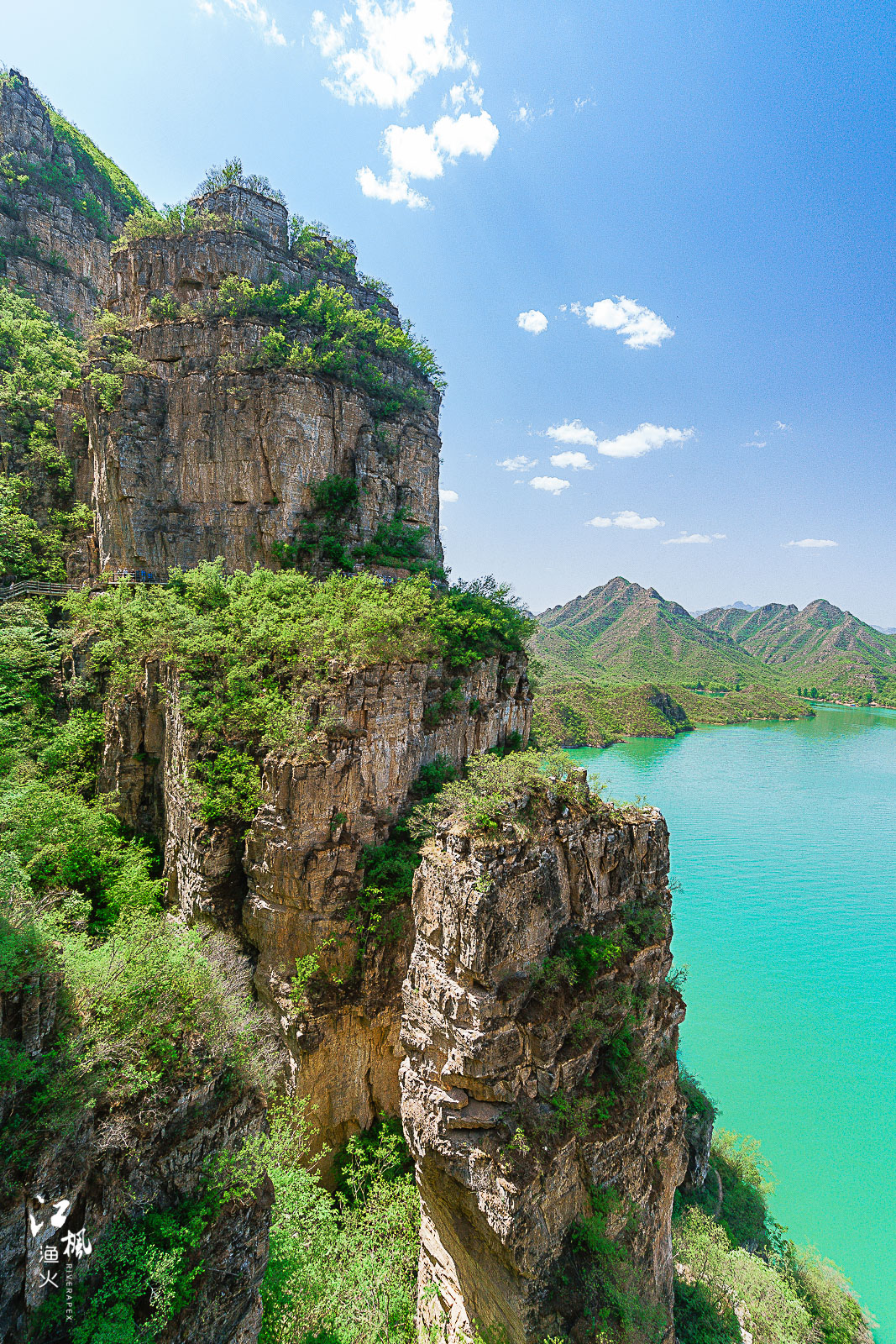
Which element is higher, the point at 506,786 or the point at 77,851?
the point at 506,786

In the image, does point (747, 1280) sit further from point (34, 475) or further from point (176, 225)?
point (176, 225)

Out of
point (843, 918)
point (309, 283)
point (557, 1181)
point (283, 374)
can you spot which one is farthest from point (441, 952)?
point (843, 918)

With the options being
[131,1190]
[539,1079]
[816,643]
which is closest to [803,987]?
[539,1079]

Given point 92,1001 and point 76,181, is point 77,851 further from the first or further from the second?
point 76,181

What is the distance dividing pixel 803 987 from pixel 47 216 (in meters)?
53.2

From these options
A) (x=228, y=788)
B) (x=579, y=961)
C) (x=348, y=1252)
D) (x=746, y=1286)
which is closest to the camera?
(x=579, y=961)

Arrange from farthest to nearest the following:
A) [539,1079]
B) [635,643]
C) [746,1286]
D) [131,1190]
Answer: [635,643]
[746,1286]
[539,1079]
[131,1190]

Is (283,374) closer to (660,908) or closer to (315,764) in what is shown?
(315,764)

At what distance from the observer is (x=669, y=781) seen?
47094 millimetres

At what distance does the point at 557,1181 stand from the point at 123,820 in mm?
12948

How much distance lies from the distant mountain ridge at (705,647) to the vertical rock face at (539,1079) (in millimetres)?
66961

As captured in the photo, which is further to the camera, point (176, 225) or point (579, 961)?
point (176, 225)

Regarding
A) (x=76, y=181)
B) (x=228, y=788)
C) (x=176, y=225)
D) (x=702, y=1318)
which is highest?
(x=76, y=181)

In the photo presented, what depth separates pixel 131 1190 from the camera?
17.8ft
